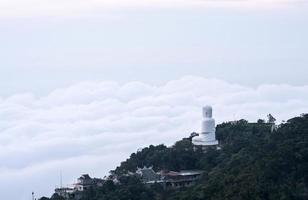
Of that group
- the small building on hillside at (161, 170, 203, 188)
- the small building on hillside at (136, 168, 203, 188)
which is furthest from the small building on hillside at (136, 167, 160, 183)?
the small building on hillside at (161, 170, 203, 188)

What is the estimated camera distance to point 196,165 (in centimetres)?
4662

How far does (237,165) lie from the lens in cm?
3775

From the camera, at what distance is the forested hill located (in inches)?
1291

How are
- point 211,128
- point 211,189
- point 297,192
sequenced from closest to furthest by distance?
point 297,192, point 211,189, point 211,128

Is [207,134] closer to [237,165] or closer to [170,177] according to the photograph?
[170,177]

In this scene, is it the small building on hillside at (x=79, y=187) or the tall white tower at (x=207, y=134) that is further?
the tall white tower at (x=207, y=134)

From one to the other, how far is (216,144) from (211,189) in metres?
15.6

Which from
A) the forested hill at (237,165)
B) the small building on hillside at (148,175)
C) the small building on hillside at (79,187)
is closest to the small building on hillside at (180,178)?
the small building on hillside at (148,175)

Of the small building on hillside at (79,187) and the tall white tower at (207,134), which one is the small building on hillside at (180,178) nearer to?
the small building on hillside at (79,187)

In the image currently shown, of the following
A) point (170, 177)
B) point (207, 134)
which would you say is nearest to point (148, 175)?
point (170, 177)

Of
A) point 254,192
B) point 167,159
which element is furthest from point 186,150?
point 254,192

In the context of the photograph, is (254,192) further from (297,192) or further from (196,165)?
(196,165)

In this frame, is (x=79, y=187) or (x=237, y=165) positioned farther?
(x=79, y=187)

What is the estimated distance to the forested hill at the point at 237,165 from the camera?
32781 mm
